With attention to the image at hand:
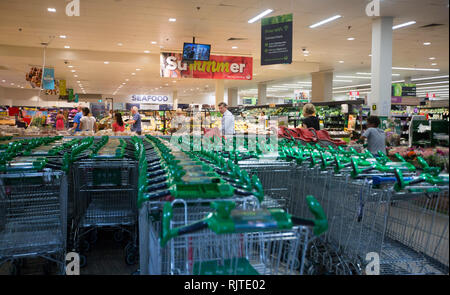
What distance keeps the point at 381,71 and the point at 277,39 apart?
8.04 ft

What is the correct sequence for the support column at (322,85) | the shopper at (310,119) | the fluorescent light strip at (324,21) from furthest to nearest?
the support column at (322,85) < the fluorescent light strip at (324,21) < the shopper at (310,119)

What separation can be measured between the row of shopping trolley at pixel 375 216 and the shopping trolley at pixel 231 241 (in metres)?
0.74

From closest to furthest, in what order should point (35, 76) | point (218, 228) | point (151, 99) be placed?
point (218, 228) < point (35, 76) < point (151, 99)

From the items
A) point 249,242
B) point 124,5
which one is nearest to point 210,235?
point 249,242

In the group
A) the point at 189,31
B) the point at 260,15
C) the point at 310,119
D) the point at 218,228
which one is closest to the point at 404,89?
the point at 260,15

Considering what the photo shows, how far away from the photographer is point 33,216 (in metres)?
3.24

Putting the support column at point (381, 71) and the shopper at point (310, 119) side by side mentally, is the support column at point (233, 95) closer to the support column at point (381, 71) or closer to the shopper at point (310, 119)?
the support column at point (381, 71)

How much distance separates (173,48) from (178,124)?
11.0 ft

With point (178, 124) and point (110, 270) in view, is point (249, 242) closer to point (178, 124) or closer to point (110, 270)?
point (110, 270)

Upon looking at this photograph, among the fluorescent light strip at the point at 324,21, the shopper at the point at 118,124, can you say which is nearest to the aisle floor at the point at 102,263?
the shopper at the point at 118,124

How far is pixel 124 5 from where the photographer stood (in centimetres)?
806

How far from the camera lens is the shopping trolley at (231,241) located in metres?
1.47

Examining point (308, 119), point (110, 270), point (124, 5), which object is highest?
point (124, 5)

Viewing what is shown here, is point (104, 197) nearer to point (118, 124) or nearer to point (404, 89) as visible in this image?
point (118, 124)
